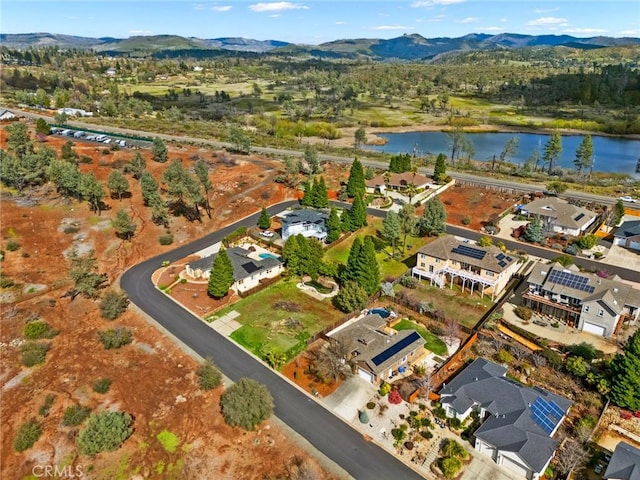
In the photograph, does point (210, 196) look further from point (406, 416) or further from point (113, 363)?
point (406, 416)

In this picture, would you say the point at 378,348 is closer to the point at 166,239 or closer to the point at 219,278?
the point at 219,278

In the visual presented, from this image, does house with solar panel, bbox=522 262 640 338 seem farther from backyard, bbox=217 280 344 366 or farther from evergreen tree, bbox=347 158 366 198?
evergreen tree, bbox=347 158 366 198

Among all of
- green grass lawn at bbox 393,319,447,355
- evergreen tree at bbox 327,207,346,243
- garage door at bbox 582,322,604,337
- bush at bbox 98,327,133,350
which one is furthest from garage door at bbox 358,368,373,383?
evergreen tree at bbox 327,207,346,243

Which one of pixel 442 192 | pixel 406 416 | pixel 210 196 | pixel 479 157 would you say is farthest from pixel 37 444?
pixel 479 157

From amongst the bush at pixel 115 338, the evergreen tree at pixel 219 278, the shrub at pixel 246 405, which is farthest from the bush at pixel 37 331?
the shrub at pixel 246 405

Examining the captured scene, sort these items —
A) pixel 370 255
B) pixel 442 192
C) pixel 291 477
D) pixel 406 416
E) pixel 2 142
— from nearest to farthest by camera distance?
1. pixel 291 477
2. pixel 406 416
3. pixel 370 255
4. pixel 442 192
5. pixel 2 142

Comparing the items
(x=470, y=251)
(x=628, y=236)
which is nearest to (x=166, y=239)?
(x=470, y=251)
